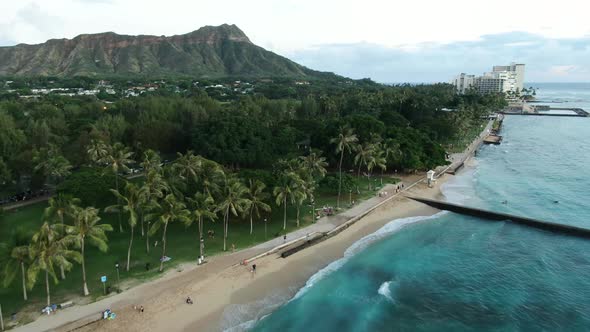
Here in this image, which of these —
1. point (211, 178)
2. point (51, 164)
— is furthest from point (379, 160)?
point (51, 164)

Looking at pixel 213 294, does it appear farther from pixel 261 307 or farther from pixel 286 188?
pixel 286 188

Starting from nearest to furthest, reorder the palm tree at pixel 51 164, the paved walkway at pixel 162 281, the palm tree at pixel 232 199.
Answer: the paved walkway at pixel 162 281, the palm tree at pixel 232 199, the palm tree at pixel 51 164

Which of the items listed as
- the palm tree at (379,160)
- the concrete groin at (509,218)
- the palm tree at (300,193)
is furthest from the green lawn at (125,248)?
the concrete groin at (509,218)

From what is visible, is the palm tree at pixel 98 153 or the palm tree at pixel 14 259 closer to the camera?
the palm tree at pixel 14 259

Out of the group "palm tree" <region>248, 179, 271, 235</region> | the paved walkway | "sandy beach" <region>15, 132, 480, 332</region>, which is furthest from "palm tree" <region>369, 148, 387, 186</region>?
"palm tree" <region>248, 179, 271, 235</region>

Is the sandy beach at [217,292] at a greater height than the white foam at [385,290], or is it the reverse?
the sandy beach at [217,292]

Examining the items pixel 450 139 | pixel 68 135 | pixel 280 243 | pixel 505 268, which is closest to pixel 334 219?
pixel 280 243

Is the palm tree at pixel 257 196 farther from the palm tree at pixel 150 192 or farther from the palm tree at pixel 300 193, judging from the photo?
the palm tree at pixel 150 192
